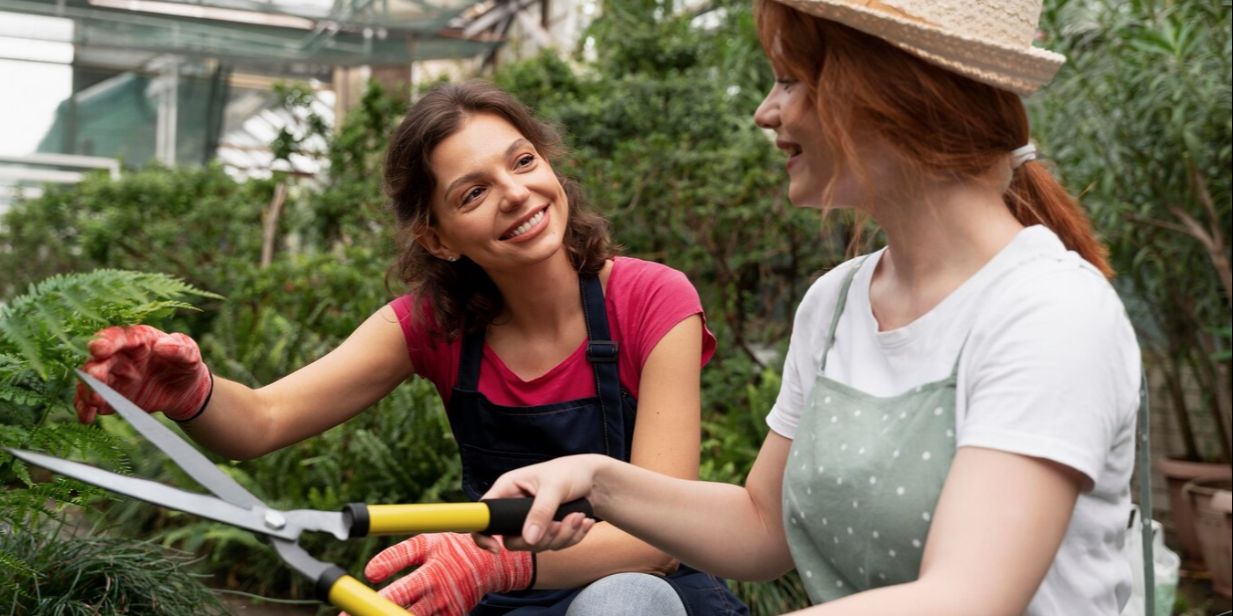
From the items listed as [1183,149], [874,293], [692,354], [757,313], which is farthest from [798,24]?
[757,313]

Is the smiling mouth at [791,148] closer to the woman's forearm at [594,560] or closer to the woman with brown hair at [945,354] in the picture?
the woman with brown hair at [945,354]

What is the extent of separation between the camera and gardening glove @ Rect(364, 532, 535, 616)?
2.01 meters

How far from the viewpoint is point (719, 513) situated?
1.86 meters

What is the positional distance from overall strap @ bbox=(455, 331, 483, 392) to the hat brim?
3.91 ft

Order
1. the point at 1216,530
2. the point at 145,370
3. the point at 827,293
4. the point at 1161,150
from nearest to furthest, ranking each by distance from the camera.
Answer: the point at 827,293, the point at 145,370, the point at 1216,530, the point at 1161,150

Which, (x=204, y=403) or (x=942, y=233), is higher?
(x=942, y=233)

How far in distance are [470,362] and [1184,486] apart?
4037mm

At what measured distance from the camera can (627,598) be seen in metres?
2.08

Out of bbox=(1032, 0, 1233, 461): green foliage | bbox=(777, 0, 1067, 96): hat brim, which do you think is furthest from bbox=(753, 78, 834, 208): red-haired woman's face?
bbox=(1032, 0, 1233, 461): green foliage

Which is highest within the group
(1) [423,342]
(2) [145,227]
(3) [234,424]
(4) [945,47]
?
(4) [945,47]

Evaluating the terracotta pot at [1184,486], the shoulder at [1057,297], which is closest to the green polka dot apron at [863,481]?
the shoulder at [1057,297]

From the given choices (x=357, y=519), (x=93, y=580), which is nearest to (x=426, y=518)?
(x=357, y=519)

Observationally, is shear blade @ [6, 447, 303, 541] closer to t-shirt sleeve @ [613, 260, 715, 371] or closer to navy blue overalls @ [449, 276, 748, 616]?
navy blue overalls @ [449, 276, 748, 616]

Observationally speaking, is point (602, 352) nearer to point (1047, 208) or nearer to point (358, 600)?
point (1047, 208)
